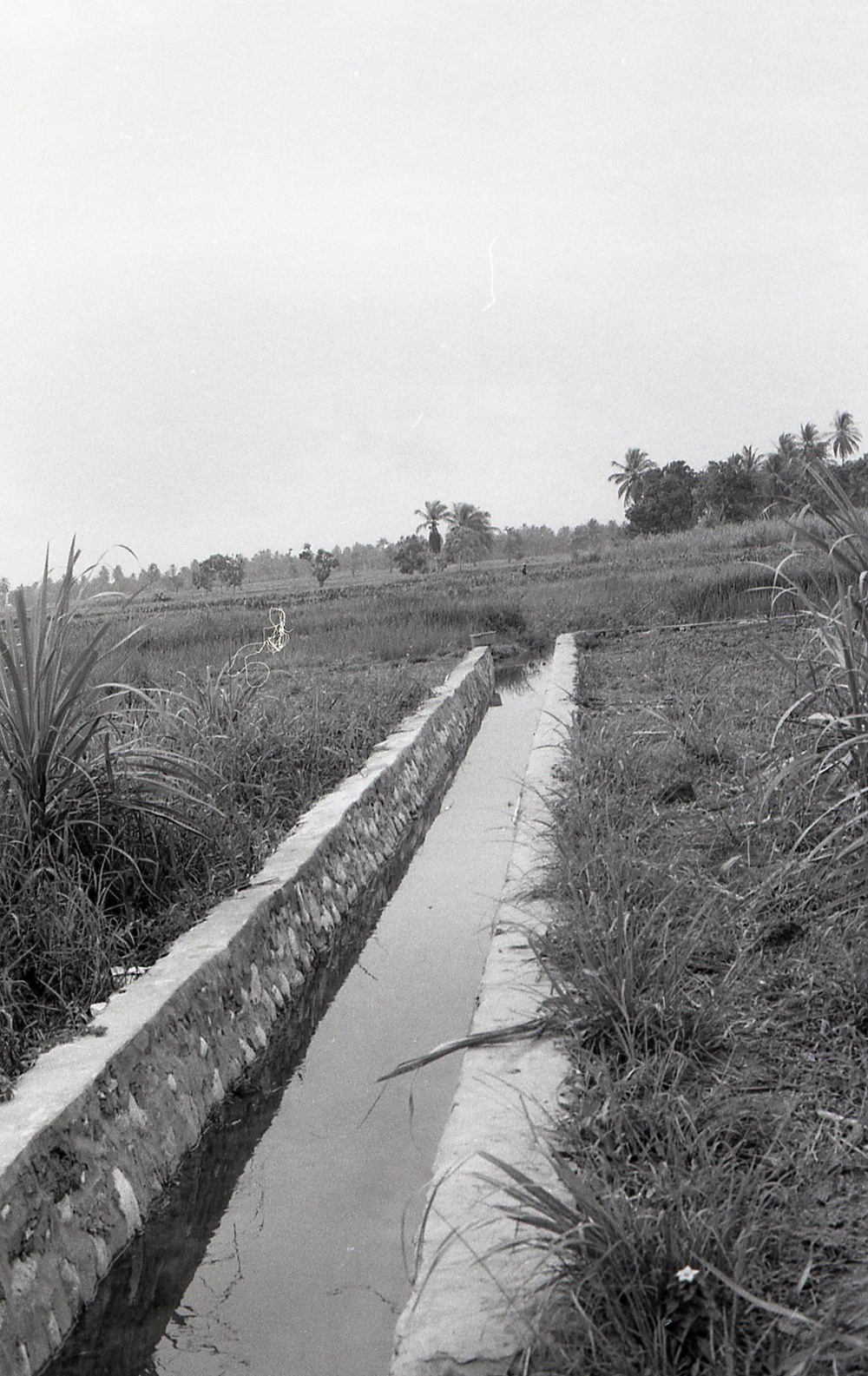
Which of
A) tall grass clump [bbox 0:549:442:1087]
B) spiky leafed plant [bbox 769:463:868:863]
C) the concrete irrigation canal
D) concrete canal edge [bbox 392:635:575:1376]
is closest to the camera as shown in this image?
concrete canal edge [bbox 392:635:575:1376]

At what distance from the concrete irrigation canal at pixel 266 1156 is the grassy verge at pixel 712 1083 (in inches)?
7.3

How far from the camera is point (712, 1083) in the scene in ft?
7.98

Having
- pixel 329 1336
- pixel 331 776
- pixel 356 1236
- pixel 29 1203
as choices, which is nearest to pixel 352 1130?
pixel 356 1236

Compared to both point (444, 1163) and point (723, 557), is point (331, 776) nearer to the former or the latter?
point (444, 1163)

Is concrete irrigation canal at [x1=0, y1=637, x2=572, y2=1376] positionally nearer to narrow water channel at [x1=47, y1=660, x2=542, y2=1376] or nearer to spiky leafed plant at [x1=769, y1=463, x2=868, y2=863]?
narrow water channel at [x1=47, y1=660, x2=542, y2=1376]

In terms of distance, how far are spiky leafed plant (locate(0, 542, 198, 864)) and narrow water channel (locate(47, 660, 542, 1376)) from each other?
939mm

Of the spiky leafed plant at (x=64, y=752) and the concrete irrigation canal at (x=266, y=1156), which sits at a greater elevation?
the spiky leafed plant at (x=64, y=752)

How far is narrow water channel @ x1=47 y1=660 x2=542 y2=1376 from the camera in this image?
92.7 inches

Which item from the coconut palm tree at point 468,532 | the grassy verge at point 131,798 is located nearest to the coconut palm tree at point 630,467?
the coconut palm tree at point 468,532

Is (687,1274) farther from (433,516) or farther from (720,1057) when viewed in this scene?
(433,516)

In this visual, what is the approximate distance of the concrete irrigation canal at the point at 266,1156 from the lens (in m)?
2.26

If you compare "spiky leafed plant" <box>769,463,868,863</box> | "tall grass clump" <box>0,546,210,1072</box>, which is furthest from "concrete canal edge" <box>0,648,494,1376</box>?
"spiky leafed plant" <box>769,463,868,863</box>

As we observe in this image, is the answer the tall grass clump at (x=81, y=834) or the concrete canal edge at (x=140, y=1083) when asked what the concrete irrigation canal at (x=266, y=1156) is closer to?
the concrete canal edge at (x=140, y=1083)

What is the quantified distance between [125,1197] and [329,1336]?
61 centimetres
